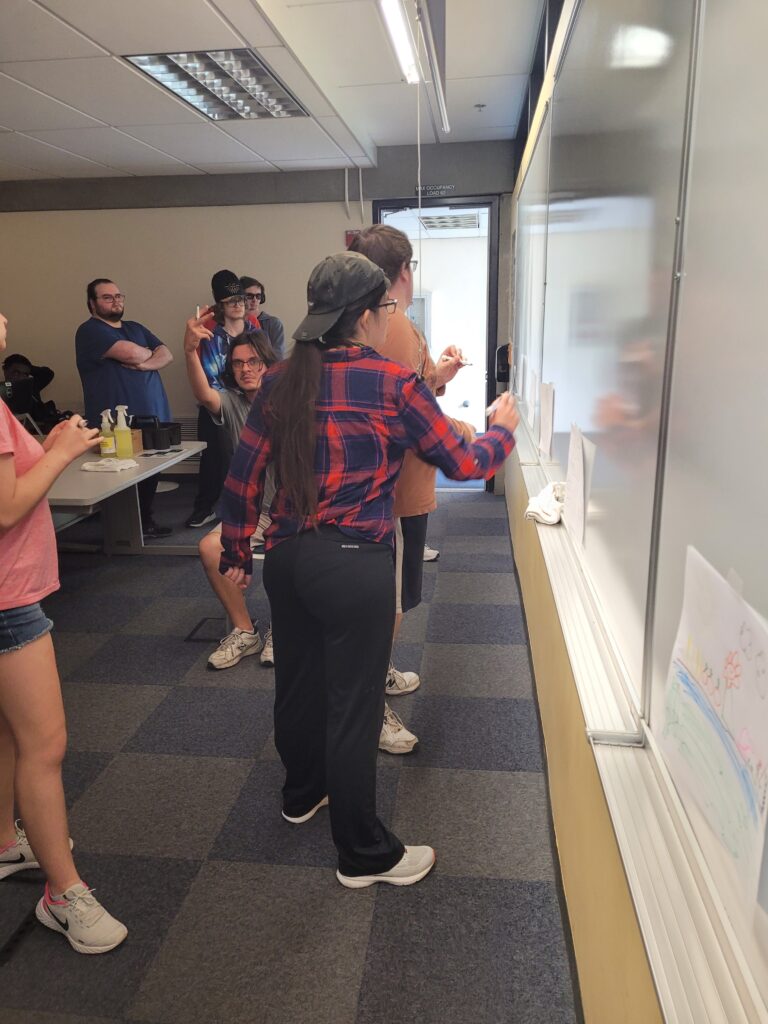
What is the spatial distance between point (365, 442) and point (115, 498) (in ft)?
10.4

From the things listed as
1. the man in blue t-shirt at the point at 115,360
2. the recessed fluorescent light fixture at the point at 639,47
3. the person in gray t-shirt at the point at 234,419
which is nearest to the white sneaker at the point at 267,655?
the person in gray t-shirt at the point at 234,419

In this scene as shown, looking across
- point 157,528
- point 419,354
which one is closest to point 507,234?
point 157,528

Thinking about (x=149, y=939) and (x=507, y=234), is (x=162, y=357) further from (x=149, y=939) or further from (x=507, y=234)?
(x=149, y=939)

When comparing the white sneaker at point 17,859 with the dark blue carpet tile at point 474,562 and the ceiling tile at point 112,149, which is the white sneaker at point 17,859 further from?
the ceiling tile at point 112,149

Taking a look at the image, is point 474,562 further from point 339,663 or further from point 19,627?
point 19,627

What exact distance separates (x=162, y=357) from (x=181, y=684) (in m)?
2.40

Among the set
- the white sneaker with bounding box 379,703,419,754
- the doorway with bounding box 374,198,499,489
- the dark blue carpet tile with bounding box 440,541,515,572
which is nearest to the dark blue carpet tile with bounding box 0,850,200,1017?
the white sneaker with bounding box 379,703,419,754

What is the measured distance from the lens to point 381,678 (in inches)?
57.8

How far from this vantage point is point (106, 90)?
3.45 m

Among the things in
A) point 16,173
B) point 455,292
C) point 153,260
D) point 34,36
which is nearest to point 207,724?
point 34,36

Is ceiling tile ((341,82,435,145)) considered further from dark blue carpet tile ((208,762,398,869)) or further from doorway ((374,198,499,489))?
doorway ((374,198,499,489))

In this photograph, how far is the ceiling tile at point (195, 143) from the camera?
4.18 metres

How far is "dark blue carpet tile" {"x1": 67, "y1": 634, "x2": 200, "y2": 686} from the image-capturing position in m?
2.69

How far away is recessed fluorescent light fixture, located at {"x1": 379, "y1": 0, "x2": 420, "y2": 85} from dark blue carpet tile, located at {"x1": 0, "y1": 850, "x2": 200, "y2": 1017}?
8.68 ft
